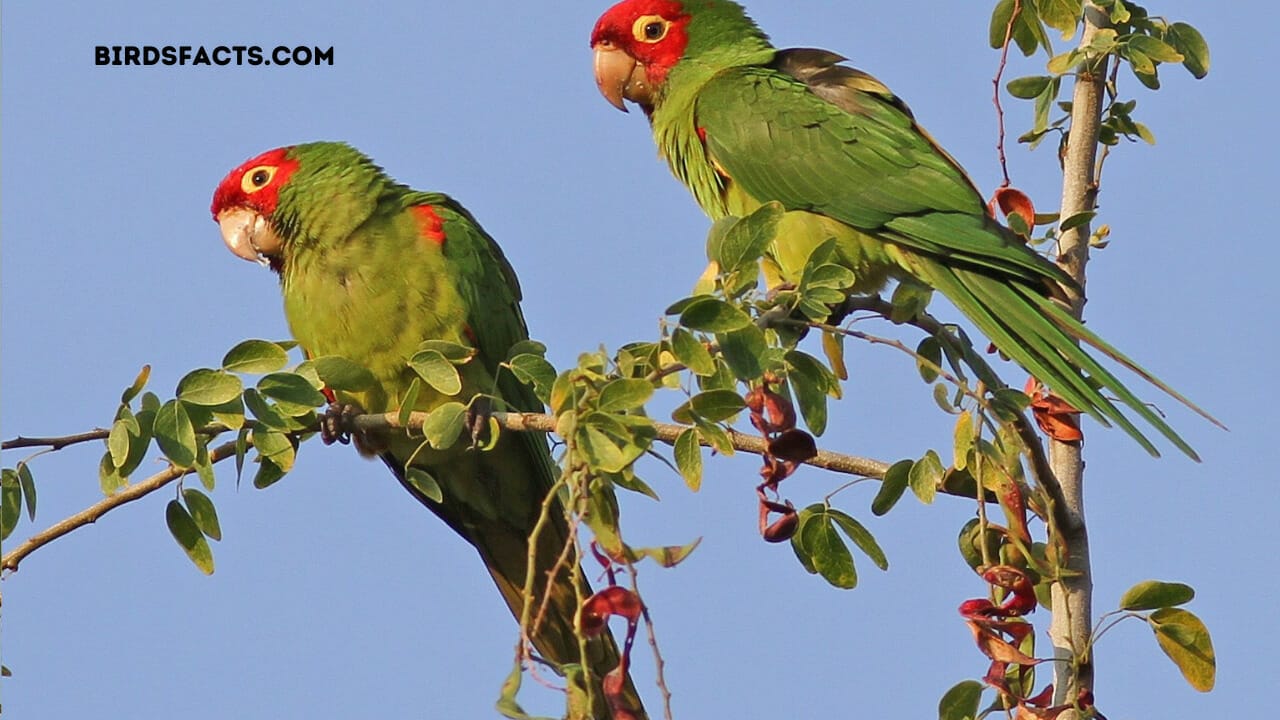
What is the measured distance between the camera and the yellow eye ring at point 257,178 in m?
4.70

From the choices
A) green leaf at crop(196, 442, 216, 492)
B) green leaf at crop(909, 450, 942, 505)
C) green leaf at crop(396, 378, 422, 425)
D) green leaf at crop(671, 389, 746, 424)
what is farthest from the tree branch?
green leaf at crop(196, 442, 216, 492)

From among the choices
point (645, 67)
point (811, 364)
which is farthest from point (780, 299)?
point (645, 67)

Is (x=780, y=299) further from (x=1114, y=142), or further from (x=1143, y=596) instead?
(x=1114, y=142)

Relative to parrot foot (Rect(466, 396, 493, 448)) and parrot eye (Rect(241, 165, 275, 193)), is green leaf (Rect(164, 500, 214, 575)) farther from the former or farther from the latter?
parrot eye (Rect(241, 165, 275, 193))

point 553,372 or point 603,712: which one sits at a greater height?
point 553,372

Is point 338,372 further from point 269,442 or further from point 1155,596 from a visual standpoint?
point 1155,596

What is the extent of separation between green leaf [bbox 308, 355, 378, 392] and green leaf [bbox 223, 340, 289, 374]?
0.19 meters

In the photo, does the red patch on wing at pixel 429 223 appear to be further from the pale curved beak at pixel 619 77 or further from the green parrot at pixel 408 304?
the pale curved beak at pixel 619 77

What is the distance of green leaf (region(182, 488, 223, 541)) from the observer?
315 centimetres

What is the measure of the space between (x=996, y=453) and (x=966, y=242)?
47.1 inches

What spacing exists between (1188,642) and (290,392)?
1.96m

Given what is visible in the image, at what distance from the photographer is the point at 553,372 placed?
2.87 meters

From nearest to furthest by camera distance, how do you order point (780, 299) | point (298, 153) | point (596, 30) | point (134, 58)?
point (780, 299), point (298, 153), point (596, 30), point (134, 58)

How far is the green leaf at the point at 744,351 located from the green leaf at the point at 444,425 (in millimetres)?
613
